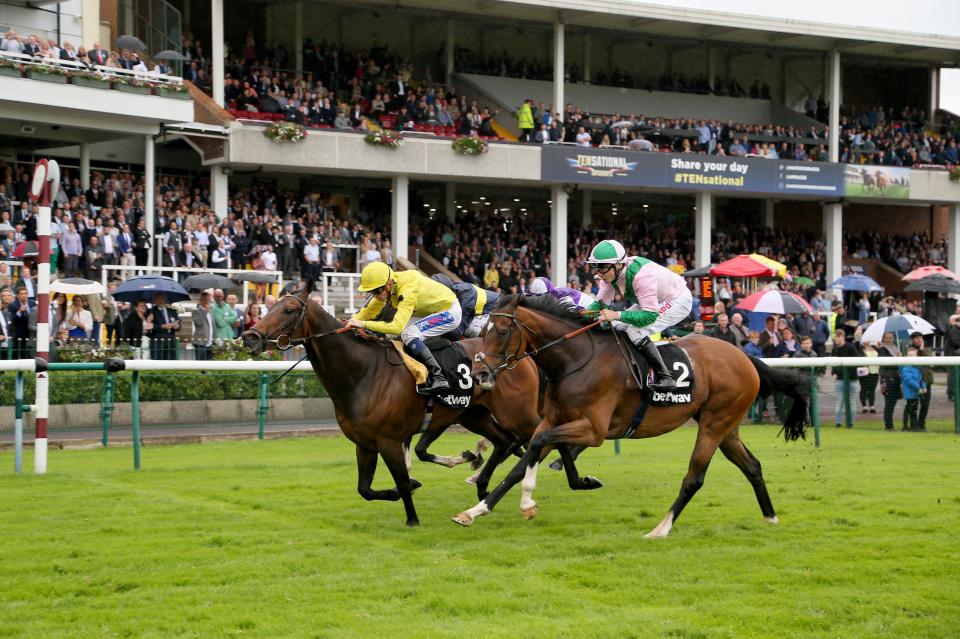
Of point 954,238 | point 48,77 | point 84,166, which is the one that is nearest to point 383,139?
point 84,166

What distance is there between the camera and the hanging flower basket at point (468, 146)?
2956 cm

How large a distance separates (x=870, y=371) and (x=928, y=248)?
27090 millimetres

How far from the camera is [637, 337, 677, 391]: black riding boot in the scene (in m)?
7.84

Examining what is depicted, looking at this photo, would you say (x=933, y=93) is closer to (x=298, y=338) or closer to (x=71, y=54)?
(x=71, y=54)

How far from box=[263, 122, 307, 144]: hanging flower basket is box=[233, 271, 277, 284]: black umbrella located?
668 cm

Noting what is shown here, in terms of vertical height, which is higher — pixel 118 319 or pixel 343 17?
pixel 343 17

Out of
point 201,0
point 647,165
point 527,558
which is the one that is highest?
point 201,0

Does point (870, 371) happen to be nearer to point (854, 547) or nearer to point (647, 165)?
point (854, 547)

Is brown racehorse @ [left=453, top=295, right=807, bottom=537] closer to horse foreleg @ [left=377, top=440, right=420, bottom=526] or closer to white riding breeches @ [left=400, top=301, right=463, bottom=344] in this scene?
horse foreleg @ [left=377, top=440, right=420, bottom=526]

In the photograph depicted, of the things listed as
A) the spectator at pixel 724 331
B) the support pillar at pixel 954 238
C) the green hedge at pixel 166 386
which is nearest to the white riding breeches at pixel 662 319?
the green hedge at pixel 166 386

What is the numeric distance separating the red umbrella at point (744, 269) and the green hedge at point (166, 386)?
1201 cm

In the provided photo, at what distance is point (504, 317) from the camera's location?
761 cm

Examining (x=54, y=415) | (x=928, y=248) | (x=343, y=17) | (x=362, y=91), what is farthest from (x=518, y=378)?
(x=928, y=248)

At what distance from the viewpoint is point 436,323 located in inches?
335
